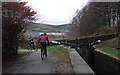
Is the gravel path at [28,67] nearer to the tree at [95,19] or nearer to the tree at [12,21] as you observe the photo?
the tree at [12,21]

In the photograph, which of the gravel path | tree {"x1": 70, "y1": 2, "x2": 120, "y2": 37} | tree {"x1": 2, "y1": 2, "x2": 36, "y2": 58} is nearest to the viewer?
the gravel path

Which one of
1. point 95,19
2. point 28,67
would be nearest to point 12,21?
point 28,67

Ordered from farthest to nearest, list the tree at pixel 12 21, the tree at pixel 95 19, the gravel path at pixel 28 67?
the tree at pixel 95 19 < the tree at pixel 12 21 < the gravel path at pixel 28 67

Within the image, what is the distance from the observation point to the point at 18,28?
20.4 feet

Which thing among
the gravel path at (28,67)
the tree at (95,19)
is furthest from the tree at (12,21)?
the tree at (95,19)

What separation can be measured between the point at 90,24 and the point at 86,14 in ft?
6.77

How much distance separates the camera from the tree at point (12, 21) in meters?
5.09

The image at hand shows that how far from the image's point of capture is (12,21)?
5641mm

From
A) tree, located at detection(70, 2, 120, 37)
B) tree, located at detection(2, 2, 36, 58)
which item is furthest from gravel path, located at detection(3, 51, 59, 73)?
tree, located at detection(70, 2, 120, 37)

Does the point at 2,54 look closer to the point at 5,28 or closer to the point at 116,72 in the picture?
the point at 5,28

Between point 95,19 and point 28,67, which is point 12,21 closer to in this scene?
point 28,67

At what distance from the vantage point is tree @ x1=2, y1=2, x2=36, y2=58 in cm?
509

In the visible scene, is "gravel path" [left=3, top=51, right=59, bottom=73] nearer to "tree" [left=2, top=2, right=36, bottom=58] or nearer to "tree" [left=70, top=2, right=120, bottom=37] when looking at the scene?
"tree" [left=2, top=2, right=36, bottom=58]

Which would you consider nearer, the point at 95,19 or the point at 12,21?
the point at 12,21
